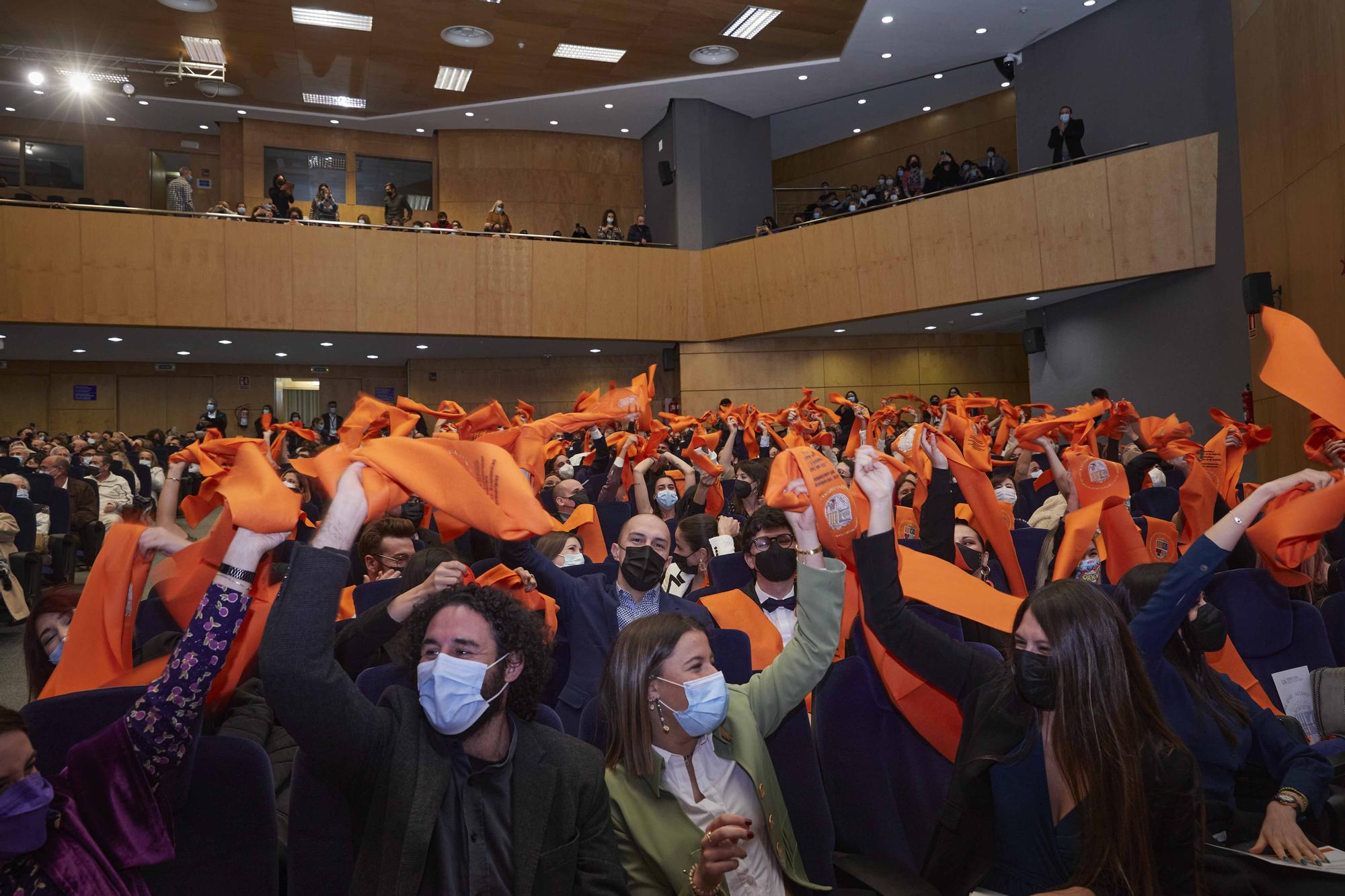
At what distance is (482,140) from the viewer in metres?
18.2

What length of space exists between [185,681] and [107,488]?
26.7 ft

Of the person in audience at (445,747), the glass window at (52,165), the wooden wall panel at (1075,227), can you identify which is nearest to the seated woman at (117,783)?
the person in audience at (445,747)

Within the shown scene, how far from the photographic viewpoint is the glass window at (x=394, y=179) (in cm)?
1808

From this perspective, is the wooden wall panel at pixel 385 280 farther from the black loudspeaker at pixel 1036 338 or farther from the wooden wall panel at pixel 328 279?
the black loudspeaker at pixel 1036 338

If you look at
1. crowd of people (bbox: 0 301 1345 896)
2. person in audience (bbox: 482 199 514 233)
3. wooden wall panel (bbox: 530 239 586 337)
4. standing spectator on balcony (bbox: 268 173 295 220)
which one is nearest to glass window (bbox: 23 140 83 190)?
standing spectator on balcony (bbox: 268 173 295 220)

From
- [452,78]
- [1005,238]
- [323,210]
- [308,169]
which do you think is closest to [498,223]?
[452,78]

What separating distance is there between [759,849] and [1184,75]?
1284 centimetres

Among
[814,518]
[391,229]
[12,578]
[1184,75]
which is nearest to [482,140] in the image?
[391,229]

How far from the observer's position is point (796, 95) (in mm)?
16672

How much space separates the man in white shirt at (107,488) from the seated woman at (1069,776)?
331 inches

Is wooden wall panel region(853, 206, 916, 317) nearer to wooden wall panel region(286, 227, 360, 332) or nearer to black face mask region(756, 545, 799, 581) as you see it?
wooden wall panel region(286, 227, 360, 332)

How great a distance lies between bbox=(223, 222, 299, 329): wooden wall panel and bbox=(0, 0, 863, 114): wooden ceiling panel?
2.89 metres

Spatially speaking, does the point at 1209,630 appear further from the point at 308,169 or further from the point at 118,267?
the point at 308,169

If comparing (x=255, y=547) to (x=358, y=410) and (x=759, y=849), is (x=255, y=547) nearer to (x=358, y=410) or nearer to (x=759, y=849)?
(x=759, y=849)
